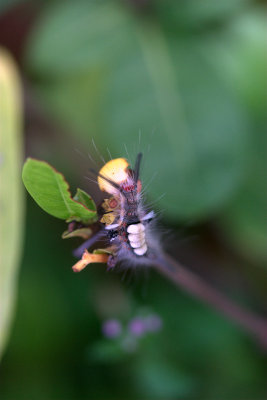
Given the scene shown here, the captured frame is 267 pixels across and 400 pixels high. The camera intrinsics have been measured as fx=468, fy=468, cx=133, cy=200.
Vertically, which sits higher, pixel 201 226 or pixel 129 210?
pixel 129 210

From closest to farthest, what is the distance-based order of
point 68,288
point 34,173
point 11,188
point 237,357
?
point 34,173 < point 11,188 < point 237,357 < point 68,288

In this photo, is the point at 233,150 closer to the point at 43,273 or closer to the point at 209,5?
the point at 209,5

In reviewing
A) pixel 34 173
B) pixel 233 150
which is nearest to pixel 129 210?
pixel 34 173

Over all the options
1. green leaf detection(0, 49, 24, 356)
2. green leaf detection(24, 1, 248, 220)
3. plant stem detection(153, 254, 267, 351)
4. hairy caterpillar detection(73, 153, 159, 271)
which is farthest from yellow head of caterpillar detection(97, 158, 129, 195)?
green leaf detection(24, 1, 248, 220)

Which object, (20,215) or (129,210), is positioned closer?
(129,210)

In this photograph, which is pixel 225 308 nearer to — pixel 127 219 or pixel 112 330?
pixel 112 330

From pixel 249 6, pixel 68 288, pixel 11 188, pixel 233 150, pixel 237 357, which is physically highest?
pixel 249 6

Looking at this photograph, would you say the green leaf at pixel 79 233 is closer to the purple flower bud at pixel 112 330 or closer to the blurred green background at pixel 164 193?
the purple flower bud at pixel 112 330

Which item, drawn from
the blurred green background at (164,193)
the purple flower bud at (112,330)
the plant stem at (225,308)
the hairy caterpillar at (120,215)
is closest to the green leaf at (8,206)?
the blurred green background at (164,193)

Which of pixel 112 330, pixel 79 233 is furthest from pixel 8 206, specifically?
pixel 79 233
